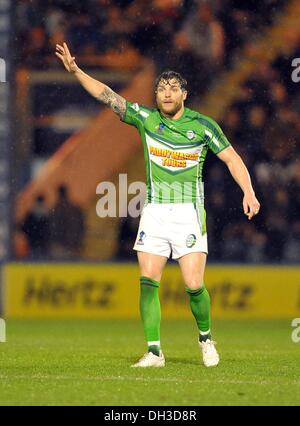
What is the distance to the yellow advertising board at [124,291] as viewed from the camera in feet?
50.3

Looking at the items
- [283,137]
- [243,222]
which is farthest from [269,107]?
[243,222]

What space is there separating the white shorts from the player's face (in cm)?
65

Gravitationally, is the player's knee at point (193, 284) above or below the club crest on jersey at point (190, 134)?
below

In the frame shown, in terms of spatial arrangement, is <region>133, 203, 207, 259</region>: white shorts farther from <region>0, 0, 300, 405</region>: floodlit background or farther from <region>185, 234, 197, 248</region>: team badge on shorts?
<region>0, 0, 300, 405</region>: floodlit background

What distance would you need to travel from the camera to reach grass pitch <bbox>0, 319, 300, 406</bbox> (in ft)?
22.6

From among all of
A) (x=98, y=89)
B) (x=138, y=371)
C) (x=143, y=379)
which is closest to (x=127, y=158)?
(x=98, y=89)

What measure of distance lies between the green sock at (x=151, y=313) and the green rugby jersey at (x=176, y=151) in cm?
57

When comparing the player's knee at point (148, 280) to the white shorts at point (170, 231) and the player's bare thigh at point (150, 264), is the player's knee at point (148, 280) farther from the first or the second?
the white shorts at point (170, 231)

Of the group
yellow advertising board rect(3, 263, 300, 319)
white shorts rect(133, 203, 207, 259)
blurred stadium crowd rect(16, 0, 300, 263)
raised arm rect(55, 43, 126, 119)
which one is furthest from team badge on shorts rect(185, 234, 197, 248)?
blurred stadium crowd rect(16, 0, 300, 263)

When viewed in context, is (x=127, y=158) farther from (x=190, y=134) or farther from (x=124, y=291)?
(x=190, y=134)

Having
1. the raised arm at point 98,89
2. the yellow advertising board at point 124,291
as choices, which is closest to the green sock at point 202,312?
the raised arm at point 98,89

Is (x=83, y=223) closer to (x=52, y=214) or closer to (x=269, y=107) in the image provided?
(x=52, y=214)
